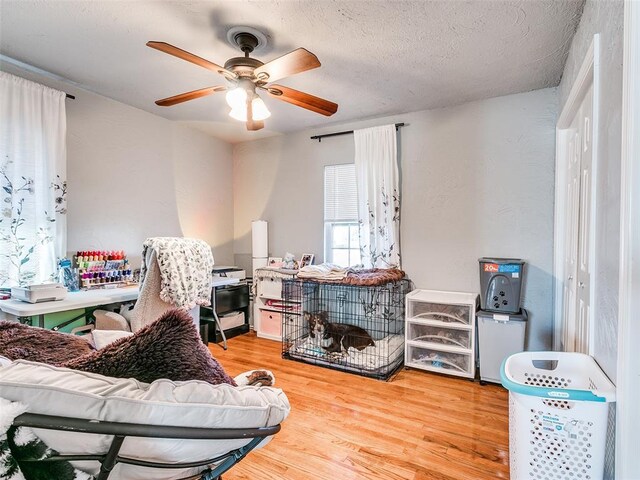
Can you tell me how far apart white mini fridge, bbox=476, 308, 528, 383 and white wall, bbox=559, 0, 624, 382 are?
1199 mm

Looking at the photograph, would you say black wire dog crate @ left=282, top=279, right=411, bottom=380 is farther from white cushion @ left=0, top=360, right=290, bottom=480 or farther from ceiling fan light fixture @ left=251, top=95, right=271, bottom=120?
white cushion @ left=0, top=360, right=290, bottom=480

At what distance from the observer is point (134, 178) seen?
10.6ft

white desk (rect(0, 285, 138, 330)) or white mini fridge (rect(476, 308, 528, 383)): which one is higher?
white desk (rect(0, 285, 138, 330))

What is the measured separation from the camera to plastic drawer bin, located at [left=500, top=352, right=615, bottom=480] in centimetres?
106

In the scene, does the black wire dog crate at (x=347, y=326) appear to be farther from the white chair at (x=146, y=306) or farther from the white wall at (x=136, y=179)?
the white wall at (x=136, y=179)

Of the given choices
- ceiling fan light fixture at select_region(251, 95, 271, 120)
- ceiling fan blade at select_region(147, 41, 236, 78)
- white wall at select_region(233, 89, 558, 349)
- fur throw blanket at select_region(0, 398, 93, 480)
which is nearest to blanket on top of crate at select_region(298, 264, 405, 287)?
white wall at select_region(233, 89, 558, 349)

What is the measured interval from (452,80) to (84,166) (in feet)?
10.8

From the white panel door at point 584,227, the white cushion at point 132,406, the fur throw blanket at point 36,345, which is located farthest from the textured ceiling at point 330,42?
the white cushion at point 132,406

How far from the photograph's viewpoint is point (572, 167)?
2236mm

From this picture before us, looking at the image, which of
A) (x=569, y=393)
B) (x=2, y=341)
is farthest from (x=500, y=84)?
(x=2, y=341)

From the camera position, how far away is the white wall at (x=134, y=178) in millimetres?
2799

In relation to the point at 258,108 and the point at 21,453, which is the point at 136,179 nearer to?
the point at 258,108

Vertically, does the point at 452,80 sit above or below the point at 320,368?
above

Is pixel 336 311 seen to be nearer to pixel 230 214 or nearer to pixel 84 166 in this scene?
pixel 230 214
